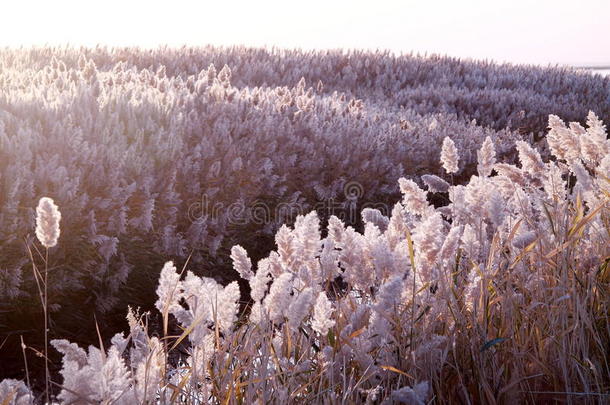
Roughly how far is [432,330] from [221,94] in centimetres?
492

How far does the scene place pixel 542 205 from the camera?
3.13 meters

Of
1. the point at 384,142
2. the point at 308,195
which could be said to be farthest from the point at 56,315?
the point at 384,142

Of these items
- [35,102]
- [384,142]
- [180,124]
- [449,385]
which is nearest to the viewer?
[449,385]

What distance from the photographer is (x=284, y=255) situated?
2.37 m

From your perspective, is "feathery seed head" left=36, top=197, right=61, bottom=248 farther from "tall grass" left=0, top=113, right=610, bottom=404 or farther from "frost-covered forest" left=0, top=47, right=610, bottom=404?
"tall grass" left=0, top=113, right=610, bottom=404

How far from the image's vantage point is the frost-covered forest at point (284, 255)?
2.24 metres

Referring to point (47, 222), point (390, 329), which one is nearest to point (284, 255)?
point (390, 329)

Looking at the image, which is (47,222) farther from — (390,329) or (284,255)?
(390,329)

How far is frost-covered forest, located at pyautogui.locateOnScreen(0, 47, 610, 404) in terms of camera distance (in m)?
2.24

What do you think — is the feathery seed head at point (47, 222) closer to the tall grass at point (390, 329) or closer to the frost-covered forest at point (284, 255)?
the frost-covered forest at point (284, 255)

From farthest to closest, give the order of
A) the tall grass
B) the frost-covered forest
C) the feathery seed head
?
the frost-covered forest, the tall grass, the feathery seed head

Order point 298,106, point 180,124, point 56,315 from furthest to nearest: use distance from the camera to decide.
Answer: point 298,106, point 180,124, point 56,315

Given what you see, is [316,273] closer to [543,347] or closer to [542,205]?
[543,347]

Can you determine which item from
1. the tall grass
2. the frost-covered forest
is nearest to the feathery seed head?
the frost-covered forest
